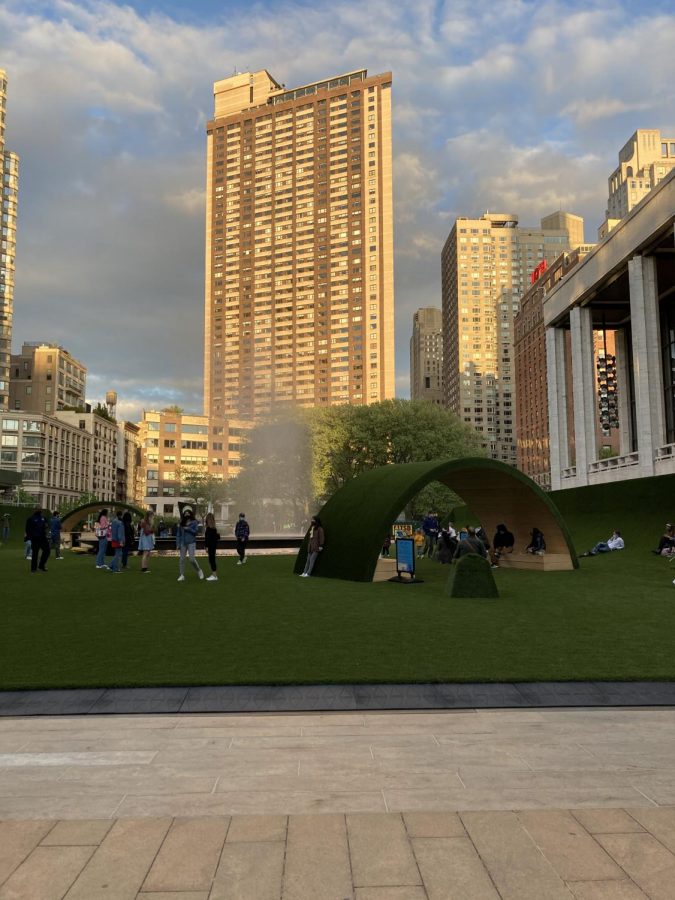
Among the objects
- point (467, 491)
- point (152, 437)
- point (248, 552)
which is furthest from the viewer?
point (152, 437)

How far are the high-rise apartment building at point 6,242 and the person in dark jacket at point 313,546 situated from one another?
101959mm

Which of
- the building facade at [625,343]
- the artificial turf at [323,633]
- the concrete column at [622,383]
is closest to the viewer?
the artificial turf at [323,633]

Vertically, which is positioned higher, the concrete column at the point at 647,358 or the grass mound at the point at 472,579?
the concrete column at the point at 647,358

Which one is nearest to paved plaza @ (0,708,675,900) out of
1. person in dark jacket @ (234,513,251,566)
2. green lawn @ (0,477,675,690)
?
green lawn @ (0,477,675,690)

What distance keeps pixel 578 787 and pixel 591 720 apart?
1.82 meters

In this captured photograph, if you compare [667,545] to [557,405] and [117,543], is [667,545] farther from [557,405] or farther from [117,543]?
[557,405]

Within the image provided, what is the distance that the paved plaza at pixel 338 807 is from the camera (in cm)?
328

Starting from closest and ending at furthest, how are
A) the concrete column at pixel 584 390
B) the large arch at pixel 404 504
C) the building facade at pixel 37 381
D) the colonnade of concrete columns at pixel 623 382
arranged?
the large arch at pixel 404 504, the colonnade of concrete columns at pixel 623 382, the concrete column at pixel 584 390, the building facade at pixel 37 381

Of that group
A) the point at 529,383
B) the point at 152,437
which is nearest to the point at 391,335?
the point at 529,383

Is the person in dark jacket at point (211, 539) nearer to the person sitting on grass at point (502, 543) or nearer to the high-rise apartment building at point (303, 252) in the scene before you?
the person sitting on grass at point (502, 543)

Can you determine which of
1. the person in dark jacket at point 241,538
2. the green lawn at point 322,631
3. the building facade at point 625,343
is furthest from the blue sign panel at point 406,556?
the building facade at point 625,343

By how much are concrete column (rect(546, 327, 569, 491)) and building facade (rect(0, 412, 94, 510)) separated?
245 feet

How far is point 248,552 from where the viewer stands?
33.4 meters

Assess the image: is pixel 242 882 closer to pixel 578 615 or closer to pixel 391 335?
pixel 578 615
